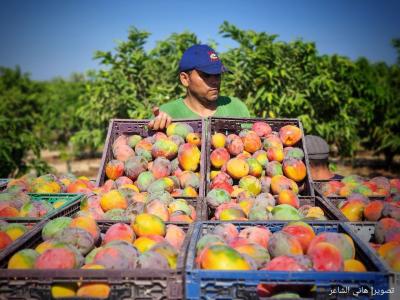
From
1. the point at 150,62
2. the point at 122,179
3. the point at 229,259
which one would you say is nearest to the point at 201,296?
the point at 229,259

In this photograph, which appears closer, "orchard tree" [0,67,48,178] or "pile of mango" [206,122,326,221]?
"pile of mango" [206,122,326,221]

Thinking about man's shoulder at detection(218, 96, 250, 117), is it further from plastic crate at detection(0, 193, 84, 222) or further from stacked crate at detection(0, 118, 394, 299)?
stacked crate at detection(0, 118, 394, 299)

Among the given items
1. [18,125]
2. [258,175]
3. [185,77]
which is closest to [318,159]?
[258,175]

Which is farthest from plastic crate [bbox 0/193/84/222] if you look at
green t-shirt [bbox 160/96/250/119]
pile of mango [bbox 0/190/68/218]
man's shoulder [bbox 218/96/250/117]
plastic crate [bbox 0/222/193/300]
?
man's shoulder [bbox 218/96/250/117]

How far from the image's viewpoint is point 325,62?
7.59 meters

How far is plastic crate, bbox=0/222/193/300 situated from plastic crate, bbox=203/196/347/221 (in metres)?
0.90

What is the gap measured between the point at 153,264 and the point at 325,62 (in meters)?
7.10

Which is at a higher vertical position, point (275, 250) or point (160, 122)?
point (160, 122)

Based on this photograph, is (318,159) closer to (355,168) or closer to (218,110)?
(218,110)

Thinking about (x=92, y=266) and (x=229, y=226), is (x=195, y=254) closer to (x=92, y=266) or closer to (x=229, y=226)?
(x=229, y=226)

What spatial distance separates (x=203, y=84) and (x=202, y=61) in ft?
0.85

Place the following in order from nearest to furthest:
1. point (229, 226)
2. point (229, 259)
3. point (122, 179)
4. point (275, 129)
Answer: point (229, 259)
point (229, 226)
point (122, 179)
point (275, 129)

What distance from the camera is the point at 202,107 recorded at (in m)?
4.08

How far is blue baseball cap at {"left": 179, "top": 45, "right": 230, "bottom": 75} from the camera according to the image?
12.2 feet
